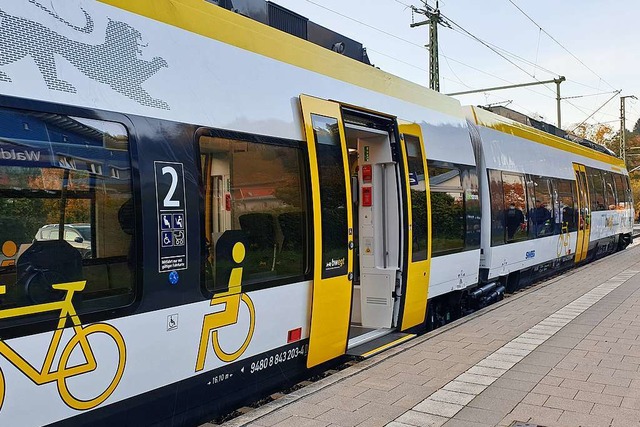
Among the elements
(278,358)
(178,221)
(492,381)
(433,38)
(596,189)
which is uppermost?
(433,38)

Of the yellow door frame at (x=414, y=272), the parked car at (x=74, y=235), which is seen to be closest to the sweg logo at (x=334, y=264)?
the yellow door frame at (x=414, y=272)

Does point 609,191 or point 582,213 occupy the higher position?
point 609,191

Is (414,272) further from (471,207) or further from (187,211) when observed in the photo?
(187,211)

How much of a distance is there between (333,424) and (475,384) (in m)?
1.61

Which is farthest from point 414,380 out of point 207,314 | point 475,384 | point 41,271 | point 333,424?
point 41,271

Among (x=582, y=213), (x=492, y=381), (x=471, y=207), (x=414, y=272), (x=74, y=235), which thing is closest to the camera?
(x=74, y=235)

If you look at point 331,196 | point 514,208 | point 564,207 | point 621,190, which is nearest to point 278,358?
point 331,196

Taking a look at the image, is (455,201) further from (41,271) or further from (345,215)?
(41,271)

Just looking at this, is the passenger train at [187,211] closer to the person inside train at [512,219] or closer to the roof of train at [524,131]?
the roof of train at [524,131]

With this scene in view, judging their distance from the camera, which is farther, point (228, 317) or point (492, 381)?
point (492, 381)

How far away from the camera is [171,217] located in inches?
151

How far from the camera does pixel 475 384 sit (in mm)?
5191

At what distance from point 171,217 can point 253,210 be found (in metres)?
0.88

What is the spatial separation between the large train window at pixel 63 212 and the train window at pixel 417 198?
3.98 meters
